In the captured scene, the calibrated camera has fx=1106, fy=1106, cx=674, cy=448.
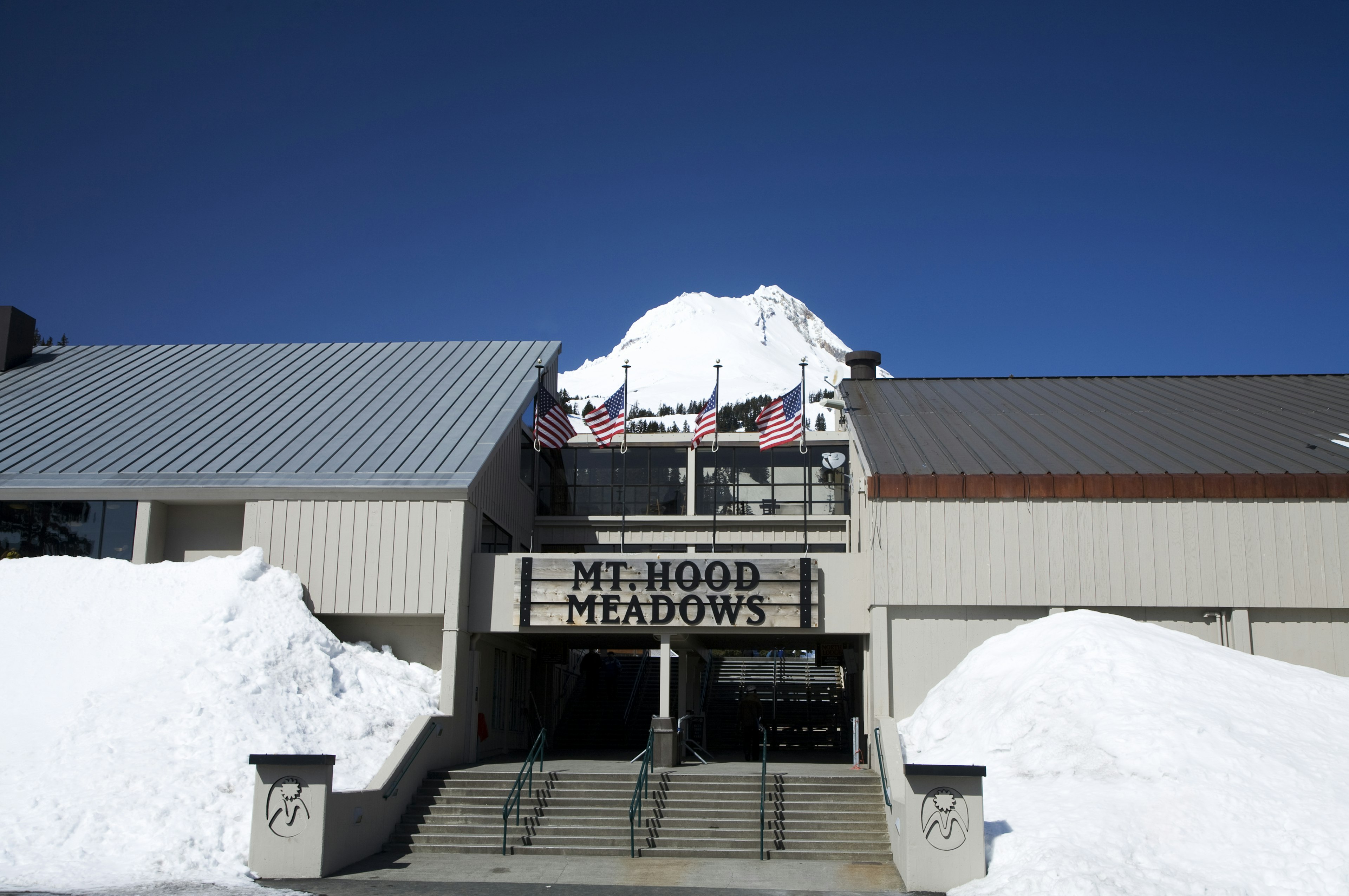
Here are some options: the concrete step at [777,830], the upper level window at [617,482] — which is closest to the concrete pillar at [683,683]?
the concrete step at [777,830]

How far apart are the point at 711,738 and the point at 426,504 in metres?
10.7

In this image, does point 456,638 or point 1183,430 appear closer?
point 456,638

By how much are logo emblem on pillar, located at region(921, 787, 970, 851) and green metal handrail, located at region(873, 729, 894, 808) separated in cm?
172

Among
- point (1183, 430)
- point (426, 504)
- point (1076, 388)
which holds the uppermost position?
point (1076, 388)

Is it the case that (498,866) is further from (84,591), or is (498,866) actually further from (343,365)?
(343,365)

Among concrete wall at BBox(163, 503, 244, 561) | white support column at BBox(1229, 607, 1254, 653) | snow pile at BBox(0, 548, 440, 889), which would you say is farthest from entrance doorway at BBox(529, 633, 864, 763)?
white support column at BBox(1229, 607, 1254, 653)

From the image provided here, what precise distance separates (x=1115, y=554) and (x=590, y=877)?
11.9m

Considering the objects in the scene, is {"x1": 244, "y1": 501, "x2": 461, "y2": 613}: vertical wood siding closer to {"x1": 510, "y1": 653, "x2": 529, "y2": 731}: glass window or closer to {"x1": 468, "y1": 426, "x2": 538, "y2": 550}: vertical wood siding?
{"x1": 468, "y1": 426, "x2": 538, "y2": 550}: vertical wood siding

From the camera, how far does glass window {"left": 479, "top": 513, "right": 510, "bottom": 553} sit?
23.7 m

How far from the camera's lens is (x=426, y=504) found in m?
21.6

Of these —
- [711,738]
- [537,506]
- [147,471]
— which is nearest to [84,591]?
[147,471]

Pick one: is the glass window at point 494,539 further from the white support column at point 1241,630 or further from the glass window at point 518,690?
the white support column at point 1241,630

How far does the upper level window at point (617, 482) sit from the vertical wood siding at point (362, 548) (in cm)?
952

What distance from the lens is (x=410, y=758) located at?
17500 mm
